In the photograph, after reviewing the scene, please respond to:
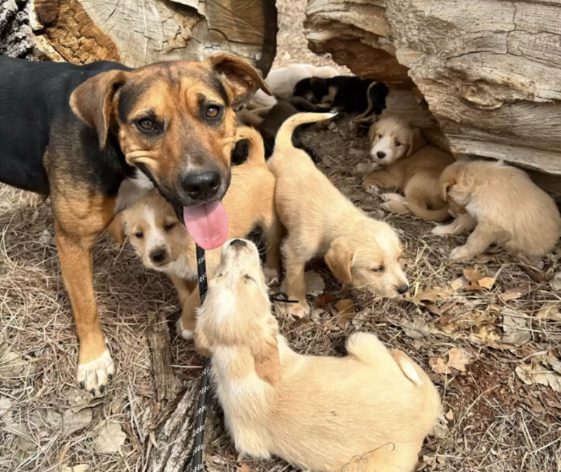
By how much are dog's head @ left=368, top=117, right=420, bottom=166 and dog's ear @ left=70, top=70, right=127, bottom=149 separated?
314cm

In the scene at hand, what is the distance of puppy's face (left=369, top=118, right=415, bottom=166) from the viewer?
5.70 m

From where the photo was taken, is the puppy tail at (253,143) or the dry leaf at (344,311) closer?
the dry leaf at (344,311)

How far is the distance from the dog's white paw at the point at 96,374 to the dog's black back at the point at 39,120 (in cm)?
133

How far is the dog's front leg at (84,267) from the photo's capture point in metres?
3.55

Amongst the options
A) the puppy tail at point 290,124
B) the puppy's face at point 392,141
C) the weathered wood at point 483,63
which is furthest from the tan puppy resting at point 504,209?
the puppy tail at point 290,124

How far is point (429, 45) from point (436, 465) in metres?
2.98

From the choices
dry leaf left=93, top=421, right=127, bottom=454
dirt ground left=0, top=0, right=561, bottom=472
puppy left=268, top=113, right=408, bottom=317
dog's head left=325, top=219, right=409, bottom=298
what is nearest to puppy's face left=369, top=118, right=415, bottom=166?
dirt ground left=0, top=0, right=561, bottom=472

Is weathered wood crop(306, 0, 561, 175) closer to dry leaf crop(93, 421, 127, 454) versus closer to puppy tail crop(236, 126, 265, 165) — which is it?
puppy tail crop(236, 126, 265, 165)

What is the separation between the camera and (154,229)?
3.85m

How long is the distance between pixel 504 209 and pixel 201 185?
8.86 ft

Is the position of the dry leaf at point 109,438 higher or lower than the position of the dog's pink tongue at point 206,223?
lower

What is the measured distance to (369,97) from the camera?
6.68m

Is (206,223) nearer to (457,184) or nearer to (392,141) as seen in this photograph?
(457,184)

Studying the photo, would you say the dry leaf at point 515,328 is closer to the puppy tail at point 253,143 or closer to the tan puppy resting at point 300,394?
the tan puppy resting at point 300,394
